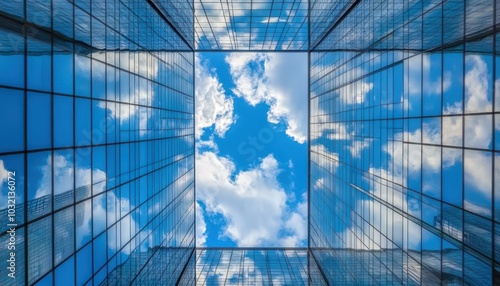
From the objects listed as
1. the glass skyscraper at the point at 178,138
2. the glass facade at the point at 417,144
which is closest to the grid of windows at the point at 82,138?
the glass skyscraper at the point at 178,138

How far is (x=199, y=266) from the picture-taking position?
5816 cm

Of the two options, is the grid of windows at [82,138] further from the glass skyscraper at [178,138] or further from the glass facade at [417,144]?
the glass facade at [417,144]

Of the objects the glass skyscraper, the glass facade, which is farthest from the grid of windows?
the glass facade

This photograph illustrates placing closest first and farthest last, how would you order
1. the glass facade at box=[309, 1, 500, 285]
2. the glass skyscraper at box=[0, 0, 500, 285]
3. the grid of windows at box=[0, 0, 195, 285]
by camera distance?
1. the grid of windows at box=[0, 0, 195, 285]
2. the glass skyscraper at box=[0, 0, 500, 285]
3. the glass facade at box=[309, 1, 500, 285]

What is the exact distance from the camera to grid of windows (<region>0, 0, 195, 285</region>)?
13.5m

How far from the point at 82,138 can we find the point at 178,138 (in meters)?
29.7

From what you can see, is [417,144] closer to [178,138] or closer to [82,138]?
[82,138]

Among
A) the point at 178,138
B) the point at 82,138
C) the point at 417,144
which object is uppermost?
the point at 82,138

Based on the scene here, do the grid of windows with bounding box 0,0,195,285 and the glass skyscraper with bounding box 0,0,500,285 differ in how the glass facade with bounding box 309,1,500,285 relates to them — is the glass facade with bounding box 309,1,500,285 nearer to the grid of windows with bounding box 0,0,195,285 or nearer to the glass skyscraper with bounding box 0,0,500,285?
the glass skyscraper with bounding box 0,0,500,285

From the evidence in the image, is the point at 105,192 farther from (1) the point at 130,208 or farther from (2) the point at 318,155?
(2) the point at 318,155

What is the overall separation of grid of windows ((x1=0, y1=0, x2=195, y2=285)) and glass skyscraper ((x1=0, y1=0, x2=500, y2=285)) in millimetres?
92

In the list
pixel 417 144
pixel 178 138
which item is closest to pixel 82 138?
pixel 417 144

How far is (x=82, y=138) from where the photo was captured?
63.6ft

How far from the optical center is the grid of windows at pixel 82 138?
13.5 metres
